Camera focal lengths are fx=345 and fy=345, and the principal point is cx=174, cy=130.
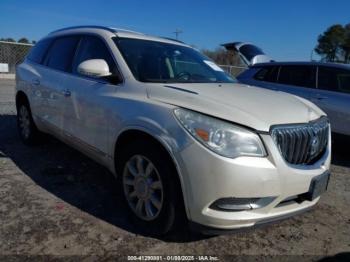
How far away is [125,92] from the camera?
311 centimetres

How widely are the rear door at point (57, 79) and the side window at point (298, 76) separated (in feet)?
13.5

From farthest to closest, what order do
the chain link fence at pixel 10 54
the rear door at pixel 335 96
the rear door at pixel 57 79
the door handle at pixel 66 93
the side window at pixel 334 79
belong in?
the chain link fence at pixel 10 54
the side window at pixel 334 79
the rear door at pixel 335 96
the rear door at pixel 57 79
the door handle at pixel 66 93

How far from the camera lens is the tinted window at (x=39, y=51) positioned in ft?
16.4

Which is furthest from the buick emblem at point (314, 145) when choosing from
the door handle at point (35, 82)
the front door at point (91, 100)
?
the door handle at point (35, 82)

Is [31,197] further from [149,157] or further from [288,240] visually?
[288,240]

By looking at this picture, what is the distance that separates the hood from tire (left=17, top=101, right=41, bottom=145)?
2.97 meters

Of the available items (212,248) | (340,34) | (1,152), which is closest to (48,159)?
(1,152)

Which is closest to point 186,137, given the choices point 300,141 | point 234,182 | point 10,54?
point 234,182

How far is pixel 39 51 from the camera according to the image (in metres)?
5.18

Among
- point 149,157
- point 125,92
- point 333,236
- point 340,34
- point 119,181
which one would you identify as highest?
point 340,34

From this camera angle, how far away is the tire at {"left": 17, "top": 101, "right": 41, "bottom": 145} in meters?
5.22

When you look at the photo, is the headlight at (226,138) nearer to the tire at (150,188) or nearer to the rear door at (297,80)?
the tire at (150,188)

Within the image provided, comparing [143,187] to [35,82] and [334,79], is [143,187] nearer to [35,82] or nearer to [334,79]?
[35,82]

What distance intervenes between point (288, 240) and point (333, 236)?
0.46m
